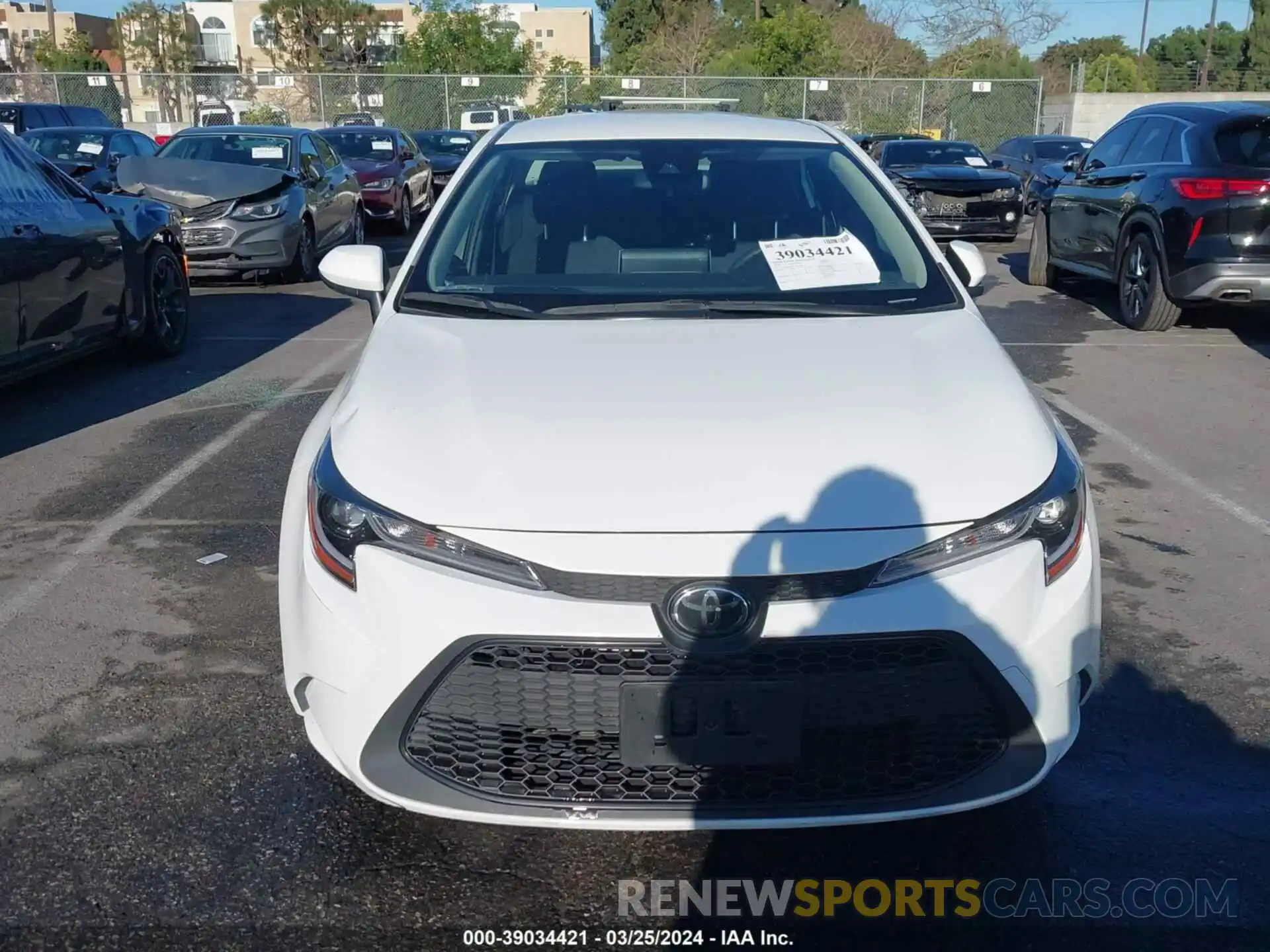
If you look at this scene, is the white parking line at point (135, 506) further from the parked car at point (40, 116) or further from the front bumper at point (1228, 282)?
the parked car at point (40, 116)

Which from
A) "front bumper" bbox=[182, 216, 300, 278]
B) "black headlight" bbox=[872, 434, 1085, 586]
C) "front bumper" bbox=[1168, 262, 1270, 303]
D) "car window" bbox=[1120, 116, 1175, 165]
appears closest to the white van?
"front bumper" bbox=[182, 216, 300, 278]

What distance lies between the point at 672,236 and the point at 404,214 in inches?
543

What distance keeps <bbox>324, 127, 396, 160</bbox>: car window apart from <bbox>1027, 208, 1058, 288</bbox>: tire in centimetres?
900

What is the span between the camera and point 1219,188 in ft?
28.3

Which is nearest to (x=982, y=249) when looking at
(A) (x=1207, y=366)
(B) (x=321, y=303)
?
(A) (x=1207, y=366)

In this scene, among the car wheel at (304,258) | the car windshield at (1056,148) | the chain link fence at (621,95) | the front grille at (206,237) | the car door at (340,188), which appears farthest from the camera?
the chain link fence at (621,95)

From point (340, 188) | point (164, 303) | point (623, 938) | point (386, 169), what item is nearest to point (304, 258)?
point (340, 188)

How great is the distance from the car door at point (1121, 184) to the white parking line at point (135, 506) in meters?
6.32

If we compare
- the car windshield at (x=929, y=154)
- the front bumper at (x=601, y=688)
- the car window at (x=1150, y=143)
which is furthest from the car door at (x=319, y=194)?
the front bumper at (x=601, y=688)

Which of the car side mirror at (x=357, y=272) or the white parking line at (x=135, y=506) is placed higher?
the car side mirror at (x=357, y=272)

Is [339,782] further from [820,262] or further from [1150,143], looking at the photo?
[1150,143]

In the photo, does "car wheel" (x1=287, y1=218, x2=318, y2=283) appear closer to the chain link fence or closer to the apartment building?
the chain link fence

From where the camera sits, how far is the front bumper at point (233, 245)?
11305mm

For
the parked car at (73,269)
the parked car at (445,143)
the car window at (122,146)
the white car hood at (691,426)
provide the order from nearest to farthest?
the white car hood at (691,426), the parked car at (73,269), the car window at (122,146), the parked car at (445,143)
